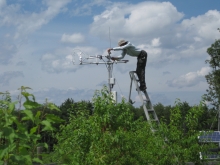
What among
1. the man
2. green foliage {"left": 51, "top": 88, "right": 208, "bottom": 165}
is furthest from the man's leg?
green foliage {"left": 51, "top": 88, "right": 208, "bottom": 165}

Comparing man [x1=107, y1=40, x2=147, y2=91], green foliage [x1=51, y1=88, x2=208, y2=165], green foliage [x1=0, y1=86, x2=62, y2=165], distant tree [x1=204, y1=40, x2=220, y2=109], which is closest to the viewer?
green foliage [x1=0, y1=86, x2=62, y2=165]

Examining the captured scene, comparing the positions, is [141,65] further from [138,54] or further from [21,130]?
[21,130]

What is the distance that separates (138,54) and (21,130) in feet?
37.6

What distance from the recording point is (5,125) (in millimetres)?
2225

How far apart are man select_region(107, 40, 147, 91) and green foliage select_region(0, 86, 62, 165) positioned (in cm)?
1082

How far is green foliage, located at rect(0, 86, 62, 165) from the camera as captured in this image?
2.21 m

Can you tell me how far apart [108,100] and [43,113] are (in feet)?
22.0

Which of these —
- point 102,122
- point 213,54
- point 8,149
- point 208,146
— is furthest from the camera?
point 213,54

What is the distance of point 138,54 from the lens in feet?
44.5

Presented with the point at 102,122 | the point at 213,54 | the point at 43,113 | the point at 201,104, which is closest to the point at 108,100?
the point at 102,122

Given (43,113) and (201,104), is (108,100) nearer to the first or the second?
(201,104)

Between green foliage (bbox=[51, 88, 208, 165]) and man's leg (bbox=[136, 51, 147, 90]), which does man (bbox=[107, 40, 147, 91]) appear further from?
green foliage (bbox=[51, 88, 208, 165])

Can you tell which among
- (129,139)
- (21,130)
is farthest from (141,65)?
(21,130)

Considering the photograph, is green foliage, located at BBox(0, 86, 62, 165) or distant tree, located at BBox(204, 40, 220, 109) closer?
green foliage, located at BBox(0, 86, 62, 165)
